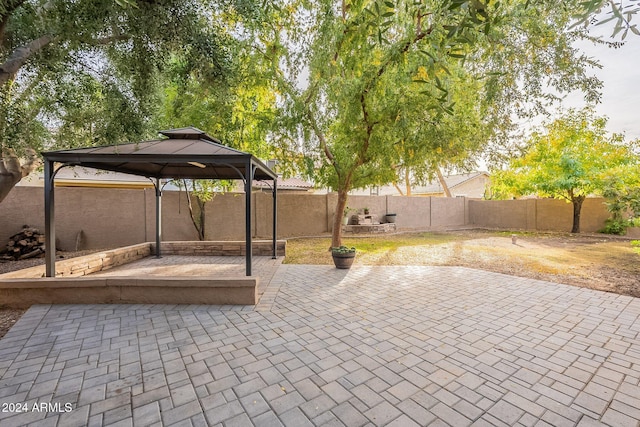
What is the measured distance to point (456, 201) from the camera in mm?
17438

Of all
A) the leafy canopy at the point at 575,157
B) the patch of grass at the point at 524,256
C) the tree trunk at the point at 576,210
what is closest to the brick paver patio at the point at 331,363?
the patch of grass at the point at 524,256

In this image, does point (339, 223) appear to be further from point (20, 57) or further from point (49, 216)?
point (20, 57)

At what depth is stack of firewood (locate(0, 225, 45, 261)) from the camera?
7.28 meters

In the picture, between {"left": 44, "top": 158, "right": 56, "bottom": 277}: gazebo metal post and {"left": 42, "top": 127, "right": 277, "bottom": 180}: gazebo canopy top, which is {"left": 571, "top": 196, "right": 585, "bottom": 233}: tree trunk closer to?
{"left": 42, "top": 127, "right": 277, "bottom": 180}: gazebo canopy top

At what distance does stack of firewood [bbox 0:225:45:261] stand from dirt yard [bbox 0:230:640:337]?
360mm

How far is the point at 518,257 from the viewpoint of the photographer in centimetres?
791

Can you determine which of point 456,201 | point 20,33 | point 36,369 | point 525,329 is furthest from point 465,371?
point 456,201

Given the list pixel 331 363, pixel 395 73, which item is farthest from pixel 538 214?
pixel 331 363

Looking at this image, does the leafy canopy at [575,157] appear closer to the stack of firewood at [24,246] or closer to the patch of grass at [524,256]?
the patch of grass at [524,256]

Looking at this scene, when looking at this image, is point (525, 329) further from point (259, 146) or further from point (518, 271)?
point (259, 146)

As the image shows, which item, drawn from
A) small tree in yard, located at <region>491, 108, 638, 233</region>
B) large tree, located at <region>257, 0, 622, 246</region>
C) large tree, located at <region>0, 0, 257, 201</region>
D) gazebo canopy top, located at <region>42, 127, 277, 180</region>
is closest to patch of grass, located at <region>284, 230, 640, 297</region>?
small tree in yard, located at <region>491, 108, 638, 233</region>

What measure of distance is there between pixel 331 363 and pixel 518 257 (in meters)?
7.46

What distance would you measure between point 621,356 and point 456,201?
1565 centimetres

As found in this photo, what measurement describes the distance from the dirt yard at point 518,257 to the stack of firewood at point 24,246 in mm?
360
